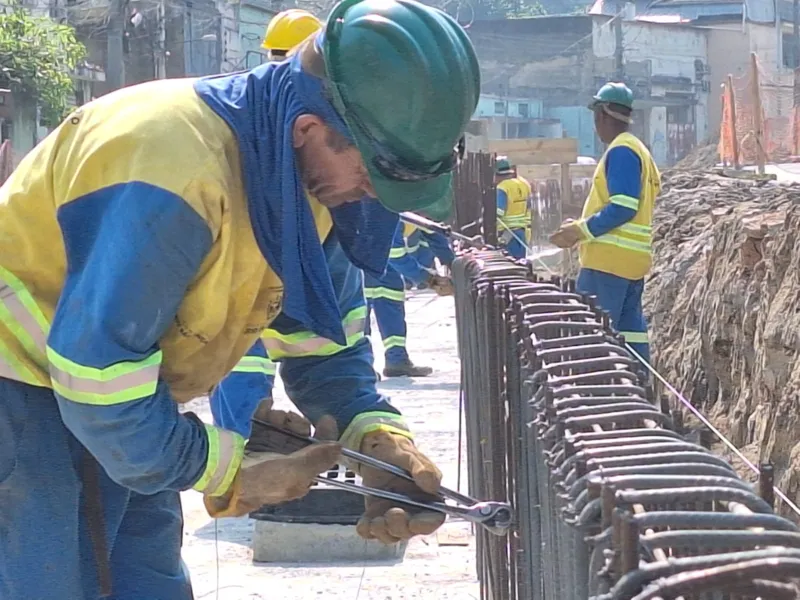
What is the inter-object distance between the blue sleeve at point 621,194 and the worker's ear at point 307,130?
5757mm

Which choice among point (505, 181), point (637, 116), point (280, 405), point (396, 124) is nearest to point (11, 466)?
point (396, 124)

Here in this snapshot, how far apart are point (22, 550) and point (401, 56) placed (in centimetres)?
128

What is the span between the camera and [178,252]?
8.07ft

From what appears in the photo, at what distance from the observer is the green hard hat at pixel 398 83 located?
2.60m

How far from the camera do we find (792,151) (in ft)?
104

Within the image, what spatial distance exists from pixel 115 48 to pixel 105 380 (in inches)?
1242

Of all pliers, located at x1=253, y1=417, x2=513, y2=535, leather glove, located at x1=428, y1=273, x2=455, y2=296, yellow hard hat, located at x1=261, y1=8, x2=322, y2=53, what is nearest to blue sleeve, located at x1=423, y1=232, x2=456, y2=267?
leather glove, located at x1=428, y1=273, x2=455, y2=296

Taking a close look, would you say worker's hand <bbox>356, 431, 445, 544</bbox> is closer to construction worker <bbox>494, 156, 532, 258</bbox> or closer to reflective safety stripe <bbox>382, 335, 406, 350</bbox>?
reflective safety stripe <bbox>382, 335, 406, 350</bbox>

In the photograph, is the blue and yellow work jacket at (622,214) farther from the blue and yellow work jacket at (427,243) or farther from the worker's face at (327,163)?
the worker's face at (327,163)

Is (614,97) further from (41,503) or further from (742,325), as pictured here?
(41,503)

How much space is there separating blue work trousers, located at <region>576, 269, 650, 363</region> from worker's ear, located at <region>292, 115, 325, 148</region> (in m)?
5.79

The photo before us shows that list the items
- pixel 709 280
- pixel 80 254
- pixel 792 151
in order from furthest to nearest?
pixel 792 151 → pixel 709 280 → pixel 80 254

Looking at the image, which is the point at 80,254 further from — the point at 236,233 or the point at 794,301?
the point at 794,301

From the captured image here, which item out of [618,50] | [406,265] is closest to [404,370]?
[406,265]
